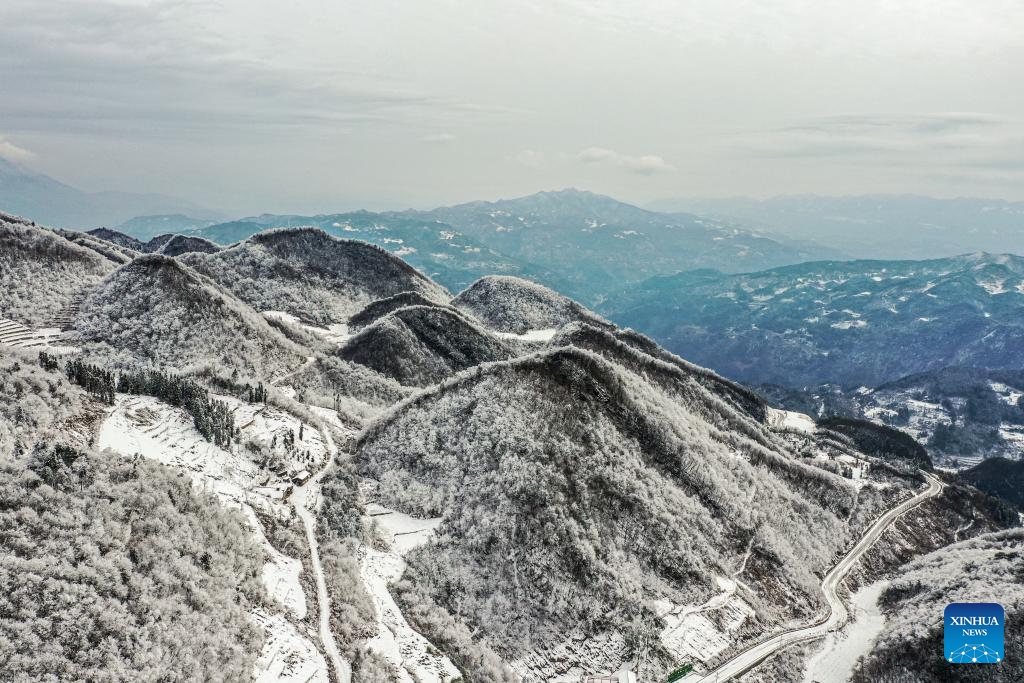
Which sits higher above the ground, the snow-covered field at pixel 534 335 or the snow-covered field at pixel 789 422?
the snow-covered field at pixel 534 335

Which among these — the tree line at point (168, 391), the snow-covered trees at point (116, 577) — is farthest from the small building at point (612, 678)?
the tree line at point (168, 391)

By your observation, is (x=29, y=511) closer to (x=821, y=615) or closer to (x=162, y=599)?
(x=162, y=599)

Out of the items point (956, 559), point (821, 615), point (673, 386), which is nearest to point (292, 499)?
point (821, 615)

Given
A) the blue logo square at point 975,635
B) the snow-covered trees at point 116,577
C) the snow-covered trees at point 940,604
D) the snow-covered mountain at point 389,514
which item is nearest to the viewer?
the snow-covered trees at point 116,577

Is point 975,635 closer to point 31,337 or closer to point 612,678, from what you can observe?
point 612,678

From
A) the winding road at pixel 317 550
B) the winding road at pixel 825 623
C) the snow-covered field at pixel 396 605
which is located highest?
the winding road at pixel 317 550

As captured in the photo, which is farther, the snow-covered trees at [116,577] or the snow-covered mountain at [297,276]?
the snow-covered mountain at [297,276]

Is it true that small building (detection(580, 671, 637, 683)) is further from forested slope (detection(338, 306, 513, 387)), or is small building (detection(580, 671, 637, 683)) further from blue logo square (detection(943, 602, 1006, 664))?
forested slope (detection(338, 306, 513, 387))

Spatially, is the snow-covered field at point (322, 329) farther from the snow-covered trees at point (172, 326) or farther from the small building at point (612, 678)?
the small building at point (612, 678)

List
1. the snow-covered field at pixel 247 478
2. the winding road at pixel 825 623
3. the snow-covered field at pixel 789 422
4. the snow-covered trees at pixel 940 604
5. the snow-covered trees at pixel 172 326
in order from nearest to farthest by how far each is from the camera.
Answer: the snow-covered field at pixel 247 478 < the snow-covered trees at pixel 940 604 < the winding road at pixel 825 623 < the snow-covered trees at pixel 172 326 < the snow-covered field at pixel 789 422

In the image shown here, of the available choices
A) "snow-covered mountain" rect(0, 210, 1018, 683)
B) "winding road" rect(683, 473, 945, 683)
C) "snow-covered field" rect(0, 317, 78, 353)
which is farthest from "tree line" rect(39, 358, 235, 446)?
"winding road" rect(683, 473, 945, 683)
